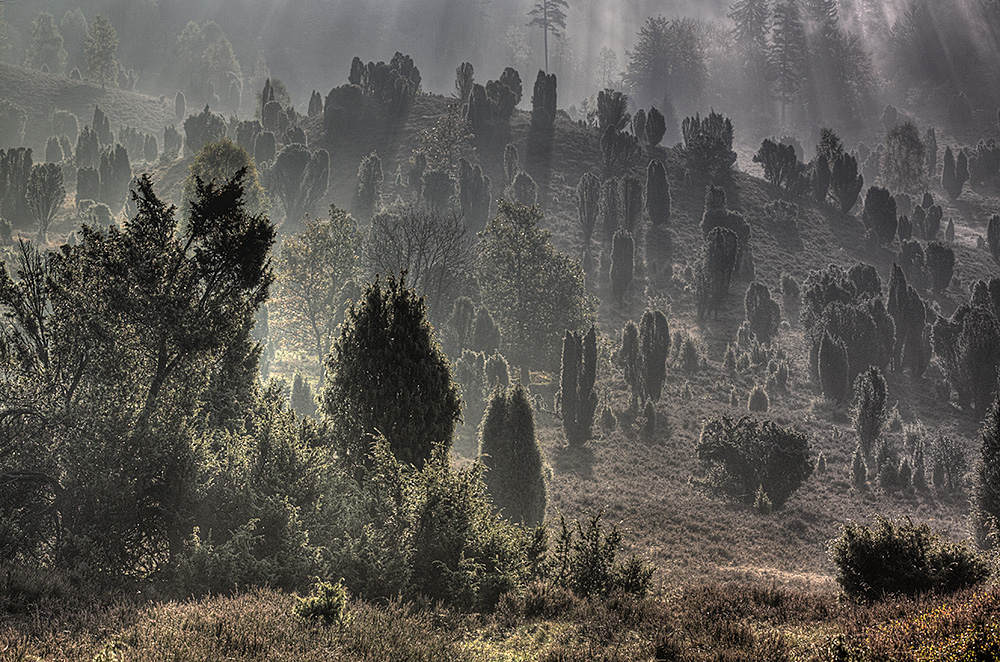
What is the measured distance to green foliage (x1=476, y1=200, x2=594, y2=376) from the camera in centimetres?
3703

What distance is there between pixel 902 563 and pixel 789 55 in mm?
145295

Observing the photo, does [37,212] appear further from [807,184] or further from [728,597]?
[807,184]

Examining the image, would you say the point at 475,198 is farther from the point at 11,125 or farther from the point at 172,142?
the point at 11,125

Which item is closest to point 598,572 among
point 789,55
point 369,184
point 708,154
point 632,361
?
point 632,361

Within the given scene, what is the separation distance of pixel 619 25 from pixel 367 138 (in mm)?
152543

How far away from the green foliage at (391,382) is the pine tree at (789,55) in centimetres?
13810

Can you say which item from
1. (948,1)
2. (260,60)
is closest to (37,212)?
(260,60)

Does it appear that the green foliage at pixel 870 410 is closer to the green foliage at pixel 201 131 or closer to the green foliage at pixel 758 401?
the green foliage at pixel 758 401

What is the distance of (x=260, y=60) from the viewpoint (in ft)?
441

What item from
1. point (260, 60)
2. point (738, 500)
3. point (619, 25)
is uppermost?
point (619, 25)

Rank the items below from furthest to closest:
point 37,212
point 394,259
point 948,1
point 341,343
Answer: point 948,1
point 37,212
point 394,259
point 341,343

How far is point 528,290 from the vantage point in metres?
37.5

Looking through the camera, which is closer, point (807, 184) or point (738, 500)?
point (738, 500)

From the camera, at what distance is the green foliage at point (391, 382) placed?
13047mm
